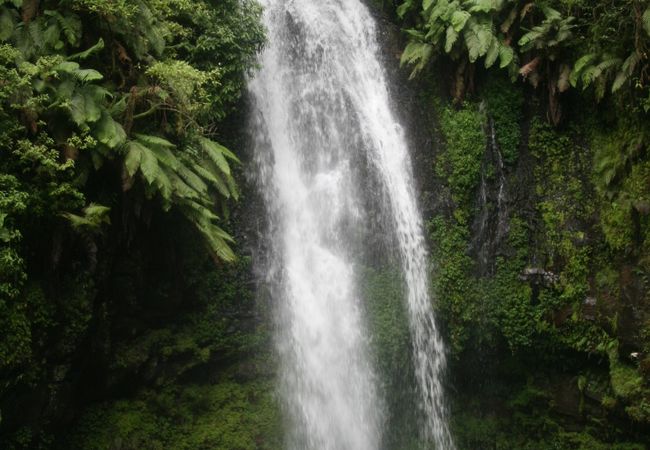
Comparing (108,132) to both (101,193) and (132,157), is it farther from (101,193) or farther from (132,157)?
(101,193)

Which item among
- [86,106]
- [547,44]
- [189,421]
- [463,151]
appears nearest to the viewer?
[86,106]

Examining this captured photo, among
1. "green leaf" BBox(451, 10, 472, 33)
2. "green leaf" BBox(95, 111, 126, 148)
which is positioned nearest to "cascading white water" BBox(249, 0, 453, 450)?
"green leaf" BBox(451, 10, 472, 33)

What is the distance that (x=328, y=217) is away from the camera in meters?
10.1

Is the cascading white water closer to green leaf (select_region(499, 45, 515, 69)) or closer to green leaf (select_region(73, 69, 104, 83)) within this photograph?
green leaf (select_region(499, 45, 515, 69))

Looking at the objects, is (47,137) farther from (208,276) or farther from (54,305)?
(208,276)

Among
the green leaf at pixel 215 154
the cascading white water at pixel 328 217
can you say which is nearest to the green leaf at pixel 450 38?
the cascading white water at pixel 328 217

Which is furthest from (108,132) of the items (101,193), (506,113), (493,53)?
(506,113)

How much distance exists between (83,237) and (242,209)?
12.1 feet

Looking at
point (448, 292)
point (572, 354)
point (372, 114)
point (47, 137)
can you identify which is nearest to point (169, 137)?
point (47, 137)

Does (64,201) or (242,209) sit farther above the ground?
(64,201)

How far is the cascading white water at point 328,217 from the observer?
936cm

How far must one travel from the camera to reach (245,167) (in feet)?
32.3

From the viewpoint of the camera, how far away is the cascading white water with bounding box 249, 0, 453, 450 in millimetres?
9359

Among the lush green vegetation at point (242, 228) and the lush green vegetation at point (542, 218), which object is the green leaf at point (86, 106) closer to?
the lush green vegetation at point (242, 228)
